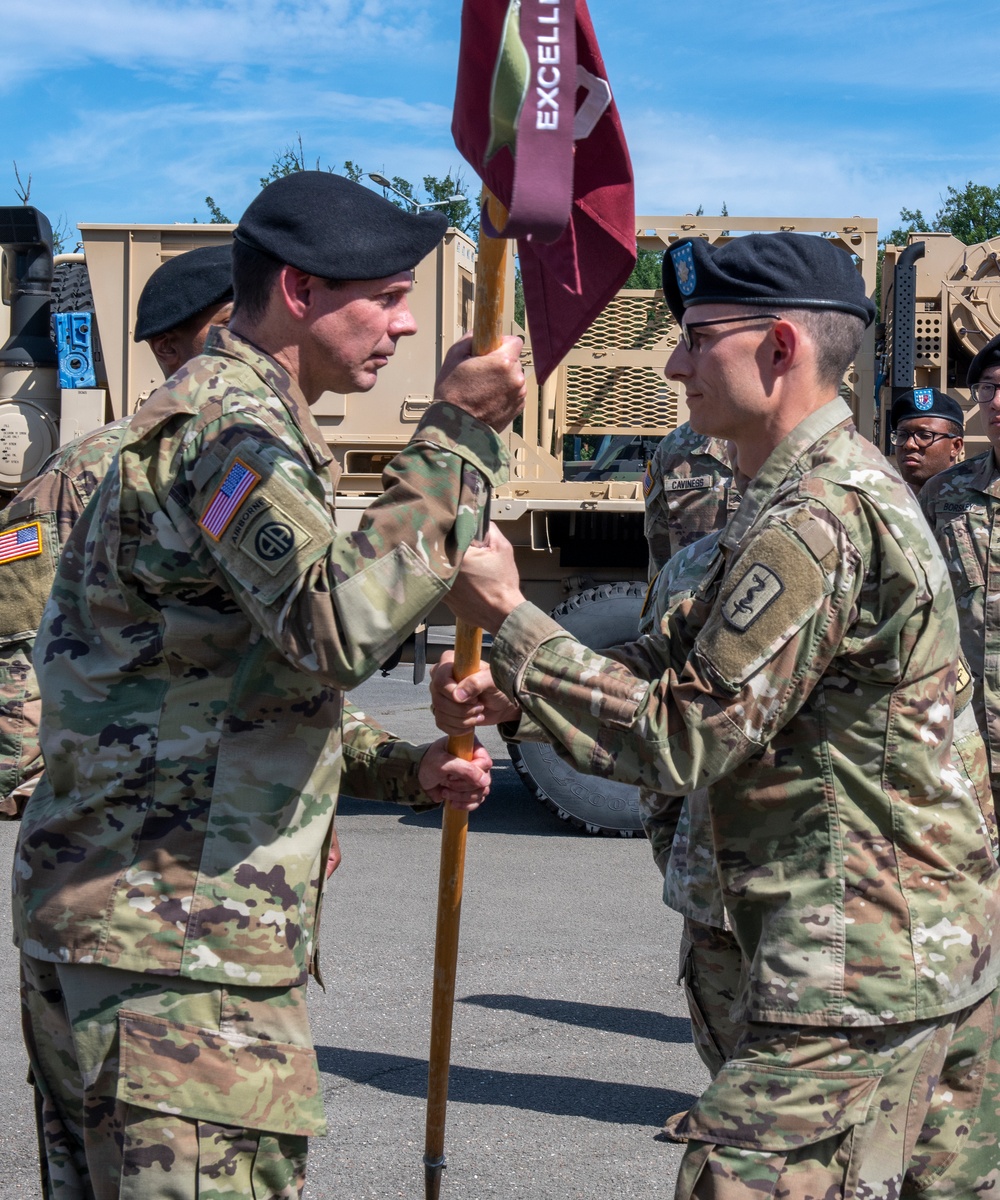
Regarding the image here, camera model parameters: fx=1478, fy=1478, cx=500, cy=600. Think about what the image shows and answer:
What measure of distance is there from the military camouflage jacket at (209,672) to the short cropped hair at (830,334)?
23.2 inches

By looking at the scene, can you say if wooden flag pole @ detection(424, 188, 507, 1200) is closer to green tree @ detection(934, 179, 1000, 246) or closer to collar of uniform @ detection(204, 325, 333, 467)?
collar of uniform @ detection(204, 325, 333, 467)

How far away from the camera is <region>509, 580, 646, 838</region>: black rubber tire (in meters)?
7.37

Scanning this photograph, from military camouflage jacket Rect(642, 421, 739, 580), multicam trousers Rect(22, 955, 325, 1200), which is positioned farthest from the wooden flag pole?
military camouflage jacket Rect(642, 421, 739, 580)

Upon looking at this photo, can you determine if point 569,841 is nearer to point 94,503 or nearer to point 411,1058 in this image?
point 411,1058

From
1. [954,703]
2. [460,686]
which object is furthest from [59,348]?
[954,703]

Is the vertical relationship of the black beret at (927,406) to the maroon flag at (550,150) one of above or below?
below

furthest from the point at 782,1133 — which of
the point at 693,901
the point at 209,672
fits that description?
the point at 693,901

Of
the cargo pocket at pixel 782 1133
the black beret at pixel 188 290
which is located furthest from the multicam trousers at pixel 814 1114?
the black beret at pixel 188 290

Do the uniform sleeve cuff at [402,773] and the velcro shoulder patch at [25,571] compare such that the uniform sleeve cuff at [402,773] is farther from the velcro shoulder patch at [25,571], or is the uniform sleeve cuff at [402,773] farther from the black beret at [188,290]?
the velcro shoulder patch at [25,571]

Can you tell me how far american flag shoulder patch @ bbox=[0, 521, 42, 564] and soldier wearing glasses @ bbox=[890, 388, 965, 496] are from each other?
12.6 ft

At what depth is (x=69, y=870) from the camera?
208 centimetres

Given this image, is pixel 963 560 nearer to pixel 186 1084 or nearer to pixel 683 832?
pixel 683 832

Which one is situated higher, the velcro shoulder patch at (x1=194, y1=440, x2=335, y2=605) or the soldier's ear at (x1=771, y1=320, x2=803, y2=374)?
the soldier's ear at (x1=771, y1=320, x2=803, y2=374)

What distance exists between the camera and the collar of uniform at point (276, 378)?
7.08 feet
